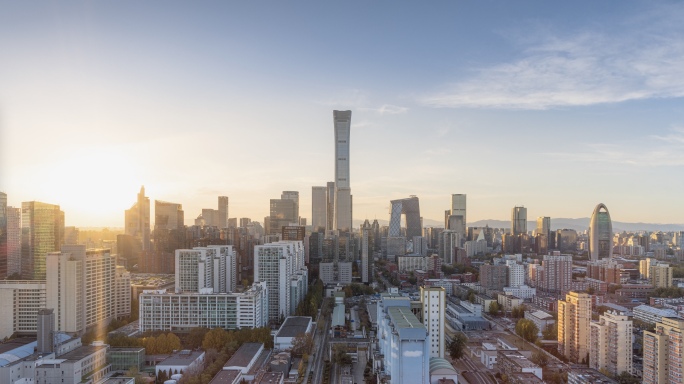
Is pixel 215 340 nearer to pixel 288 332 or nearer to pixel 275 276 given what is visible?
pixel 288 332

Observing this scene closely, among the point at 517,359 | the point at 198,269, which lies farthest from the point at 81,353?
the point at 517,359

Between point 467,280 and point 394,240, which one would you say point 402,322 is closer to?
point 467,280

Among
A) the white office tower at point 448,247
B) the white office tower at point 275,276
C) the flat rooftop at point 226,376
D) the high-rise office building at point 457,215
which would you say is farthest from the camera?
the high-rise office building at point 457,215

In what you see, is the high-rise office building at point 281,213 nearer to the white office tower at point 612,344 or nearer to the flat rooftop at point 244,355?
the flat rooftop at point 244,355

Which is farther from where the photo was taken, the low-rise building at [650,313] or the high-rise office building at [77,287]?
the low-rise building at [650,313]

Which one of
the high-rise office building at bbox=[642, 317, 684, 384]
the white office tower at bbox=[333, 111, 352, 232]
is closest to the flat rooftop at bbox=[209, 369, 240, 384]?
the high-rise office building at bbox=[642, 317, 684, 384]

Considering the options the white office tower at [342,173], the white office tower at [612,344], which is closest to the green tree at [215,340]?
the white office tower at [612,344]
